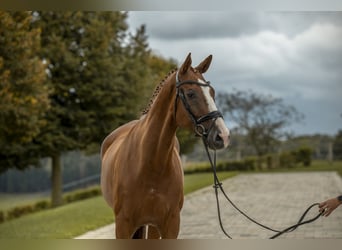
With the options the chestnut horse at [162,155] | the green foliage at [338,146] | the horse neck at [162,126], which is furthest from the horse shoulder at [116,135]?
the green foliage at [338,146]

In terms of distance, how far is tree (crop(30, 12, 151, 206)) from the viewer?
311 inches

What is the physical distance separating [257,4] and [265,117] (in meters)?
7.98

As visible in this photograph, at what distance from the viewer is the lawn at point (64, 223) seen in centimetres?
514

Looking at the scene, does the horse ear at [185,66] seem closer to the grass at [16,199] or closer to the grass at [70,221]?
the grass at [70,221]

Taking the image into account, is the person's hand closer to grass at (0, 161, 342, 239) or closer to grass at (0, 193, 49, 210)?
grass at (0, 161, 342, 239)

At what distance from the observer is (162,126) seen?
2287 mm

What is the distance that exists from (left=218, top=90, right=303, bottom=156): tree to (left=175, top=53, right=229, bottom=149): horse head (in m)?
8.35


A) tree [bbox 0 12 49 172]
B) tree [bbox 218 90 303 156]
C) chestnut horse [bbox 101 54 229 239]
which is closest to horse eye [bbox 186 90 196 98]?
chestnut horse [bbox 101 54 229 239]

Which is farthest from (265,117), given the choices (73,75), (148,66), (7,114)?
(7,114)

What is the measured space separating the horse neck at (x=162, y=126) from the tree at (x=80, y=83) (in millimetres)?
5600

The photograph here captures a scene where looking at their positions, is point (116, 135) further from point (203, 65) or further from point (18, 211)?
point (18, 211)

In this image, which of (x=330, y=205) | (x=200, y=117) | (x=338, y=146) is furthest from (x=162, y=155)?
(x=338, y=146)

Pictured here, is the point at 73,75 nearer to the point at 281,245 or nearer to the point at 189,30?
the point at 189,30

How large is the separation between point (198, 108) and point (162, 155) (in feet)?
0.94
